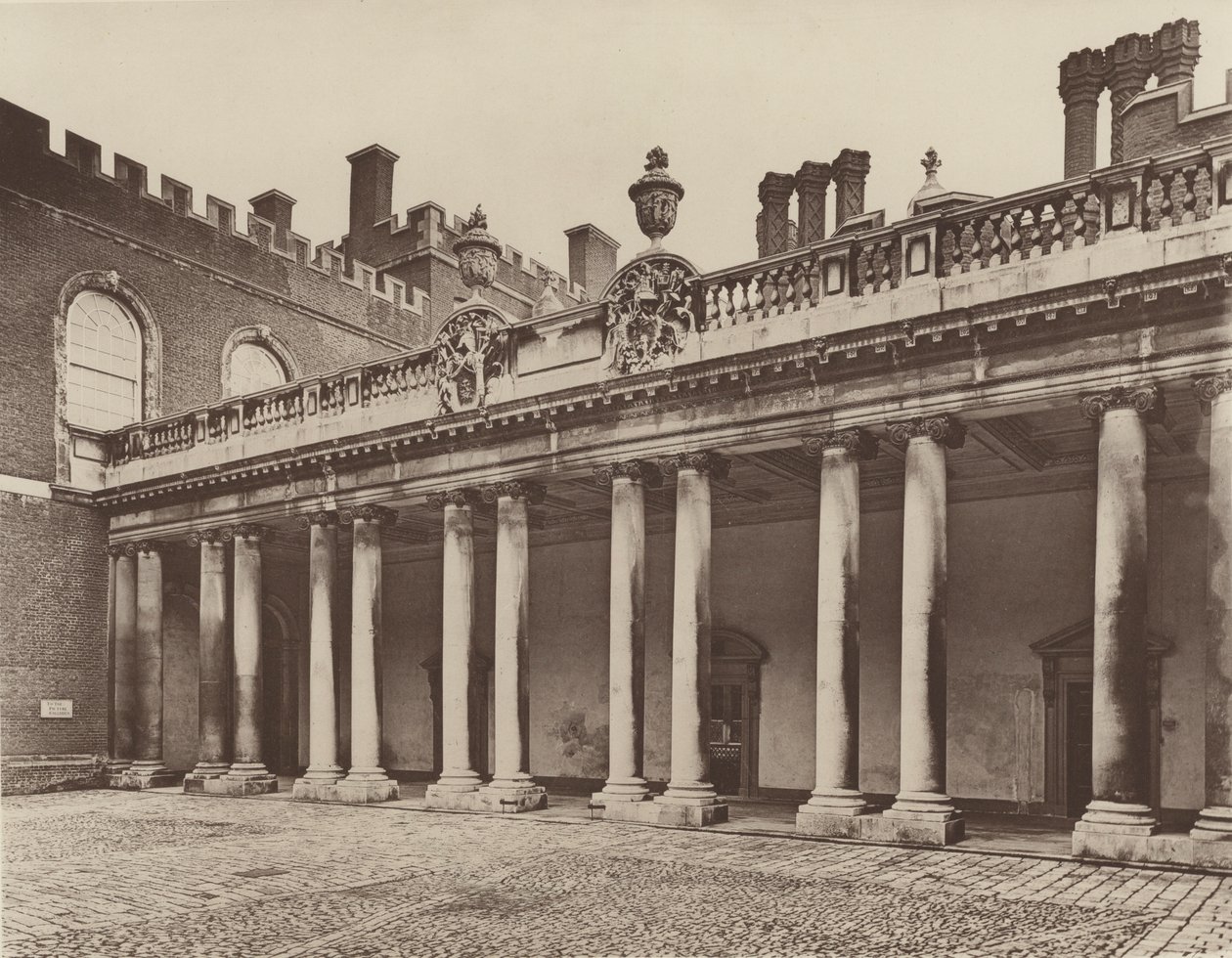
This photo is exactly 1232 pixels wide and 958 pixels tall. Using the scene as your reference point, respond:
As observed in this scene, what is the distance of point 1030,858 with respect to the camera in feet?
39.6

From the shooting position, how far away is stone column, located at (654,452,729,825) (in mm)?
15242

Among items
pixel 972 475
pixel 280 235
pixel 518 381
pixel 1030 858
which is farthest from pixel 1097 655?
pixel 280 235

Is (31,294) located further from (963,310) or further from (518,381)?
(963,310)

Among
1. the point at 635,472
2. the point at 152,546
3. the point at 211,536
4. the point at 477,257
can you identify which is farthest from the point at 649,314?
the point at 152,546

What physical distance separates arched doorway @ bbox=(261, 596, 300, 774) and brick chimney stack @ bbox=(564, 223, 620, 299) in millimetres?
13790

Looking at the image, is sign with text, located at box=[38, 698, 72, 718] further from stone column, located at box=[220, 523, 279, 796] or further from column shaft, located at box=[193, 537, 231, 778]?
stone column, located at box=[220, 523, 279, 796]

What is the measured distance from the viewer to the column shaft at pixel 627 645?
1590cm

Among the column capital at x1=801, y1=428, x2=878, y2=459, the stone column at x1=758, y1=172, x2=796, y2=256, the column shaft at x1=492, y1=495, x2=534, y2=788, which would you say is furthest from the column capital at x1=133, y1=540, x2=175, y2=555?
the column capital at x1=801, y1=428, x2=878, y2=459

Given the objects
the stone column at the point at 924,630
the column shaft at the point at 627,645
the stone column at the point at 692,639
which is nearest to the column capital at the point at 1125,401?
the stone column at the point at 924,630

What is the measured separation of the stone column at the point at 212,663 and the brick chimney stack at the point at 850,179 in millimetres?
13788

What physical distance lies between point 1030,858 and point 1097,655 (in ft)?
7.64

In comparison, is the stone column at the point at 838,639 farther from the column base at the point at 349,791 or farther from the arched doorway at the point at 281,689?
the arched doorway at the point at 281,689

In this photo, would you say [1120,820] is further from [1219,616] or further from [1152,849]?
[1219,616]

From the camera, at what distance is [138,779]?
2219 cm
